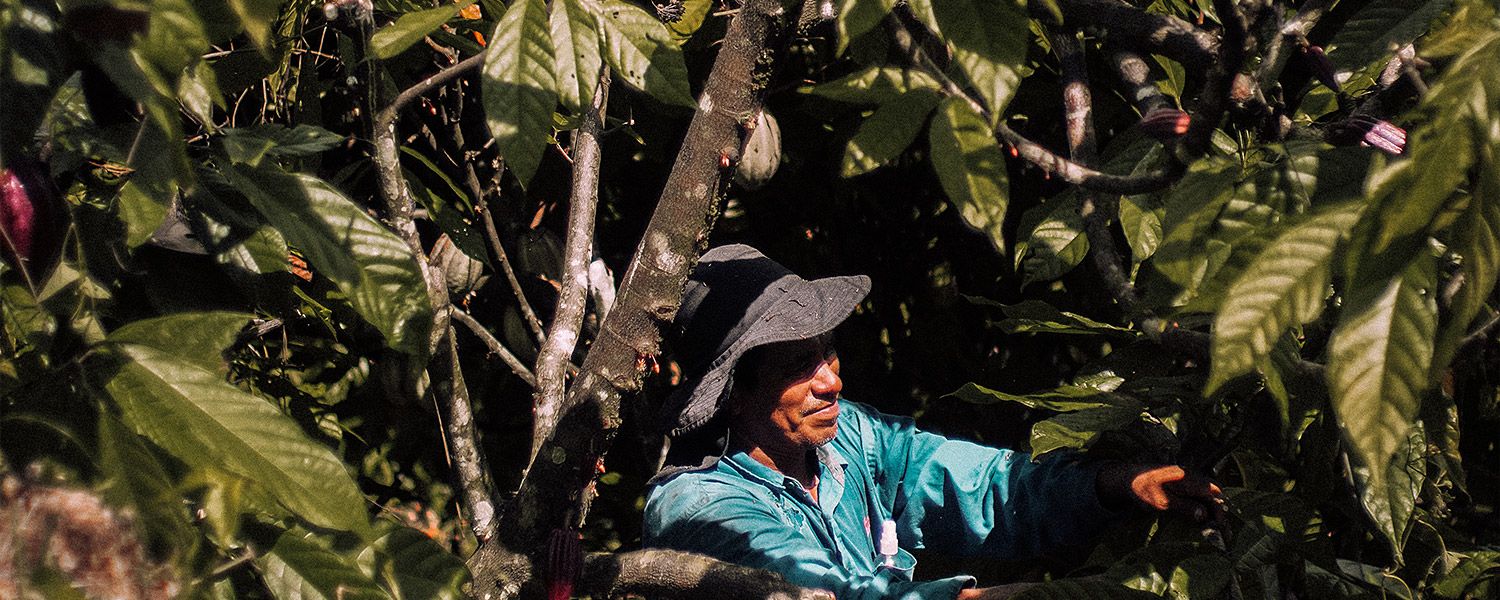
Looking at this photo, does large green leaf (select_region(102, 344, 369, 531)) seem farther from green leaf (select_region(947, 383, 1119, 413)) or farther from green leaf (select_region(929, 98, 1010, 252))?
green leaf (select_region(947, 383, 1119, 413))

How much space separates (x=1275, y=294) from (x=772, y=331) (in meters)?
1.41

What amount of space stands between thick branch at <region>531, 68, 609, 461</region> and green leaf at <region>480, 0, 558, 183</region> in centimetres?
78

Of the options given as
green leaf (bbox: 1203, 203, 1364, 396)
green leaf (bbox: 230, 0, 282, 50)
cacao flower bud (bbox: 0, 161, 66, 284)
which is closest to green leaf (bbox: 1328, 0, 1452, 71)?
green leaf (bbox: 1203, 203, 1364, 396)

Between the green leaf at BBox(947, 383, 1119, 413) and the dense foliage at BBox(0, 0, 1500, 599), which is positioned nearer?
the dense foliage at BBox(0, 0, 1500, 599)

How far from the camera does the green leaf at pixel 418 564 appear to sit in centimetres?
106

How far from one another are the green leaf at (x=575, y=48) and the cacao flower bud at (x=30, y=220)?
1.43 ft

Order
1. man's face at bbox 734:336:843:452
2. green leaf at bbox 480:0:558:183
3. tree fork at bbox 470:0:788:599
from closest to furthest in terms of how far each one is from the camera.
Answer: green leaf at bbox 480:0:558:183
tree fork at bbox 470:0:788:599
man's face at bbox 734:336:843:452

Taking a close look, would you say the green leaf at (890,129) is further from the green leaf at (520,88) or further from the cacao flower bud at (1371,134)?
the cacao flower bud at (1371,134)

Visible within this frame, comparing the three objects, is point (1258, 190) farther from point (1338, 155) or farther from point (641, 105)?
point (641, 105)

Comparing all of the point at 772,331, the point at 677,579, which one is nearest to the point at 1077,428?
the point at 677,579

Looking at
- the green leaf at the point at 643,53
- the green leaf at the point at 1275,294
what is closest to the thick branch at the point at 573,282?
the green leaf at the point at 643,53

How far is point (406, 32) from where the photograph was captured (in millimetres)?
1096

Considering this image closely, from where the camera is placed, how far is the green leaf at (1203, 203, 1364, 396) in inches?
31.5

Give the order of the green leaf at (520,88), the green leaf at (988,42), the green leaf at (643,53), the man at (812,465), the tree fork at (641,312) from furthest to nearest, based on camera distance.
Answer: the man at (812,465) < the tree fork at (641,312) < the green leaf at (643,53) < the green leaf at (520,88) < the green leaf at (988,42)
